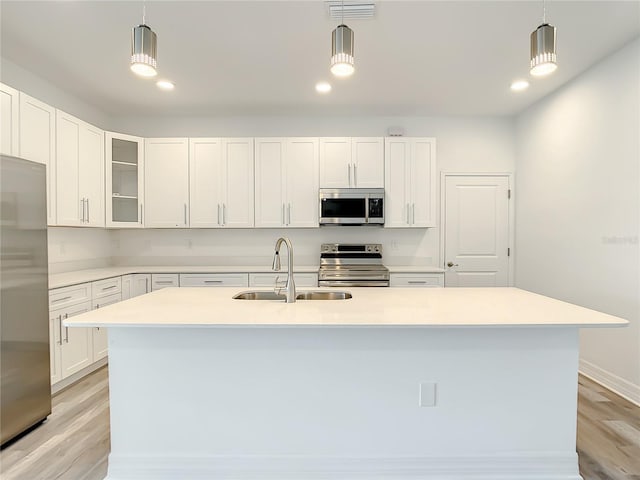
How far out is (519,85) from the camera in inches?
136

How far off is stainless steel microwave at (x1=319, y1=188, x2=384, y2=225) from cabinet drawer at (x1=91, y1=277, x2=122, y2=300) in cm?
225

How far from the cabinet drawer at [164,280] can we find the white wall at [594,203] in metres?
4.01

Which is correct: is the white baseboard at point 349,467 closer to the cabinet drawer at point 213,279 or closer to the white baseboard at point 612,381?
the white baseboard at point 612,381

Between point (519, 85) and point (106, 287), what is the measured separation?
444cm

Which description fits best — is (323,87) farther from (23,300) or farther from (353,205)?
(23,300)

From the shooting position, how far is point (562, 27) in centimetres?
250

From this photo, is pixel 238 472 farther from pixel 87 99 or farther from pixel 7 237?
pixel 87 99

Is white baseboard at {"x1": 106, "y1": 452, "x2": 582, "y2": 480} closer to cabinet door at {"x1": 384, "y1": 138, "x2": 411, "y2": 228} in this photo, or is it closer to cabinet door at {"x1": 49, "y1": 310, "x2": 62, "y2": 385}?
cabinet door at {"x1": 49, "y1": 310, "x2": 62, "y2": 385}

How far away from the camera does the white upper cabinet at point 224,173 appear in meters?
4.16

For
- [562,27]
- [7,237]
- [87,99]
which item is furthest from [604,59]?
[87,99]

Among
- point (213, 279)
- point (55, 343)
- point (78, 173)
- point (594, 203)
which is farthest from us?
point (213, 279)

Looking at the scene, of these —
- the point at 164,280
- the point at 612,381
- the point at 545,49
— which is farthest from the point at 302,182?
the point at 612,381

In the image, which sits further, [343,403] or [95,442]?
[95,442]

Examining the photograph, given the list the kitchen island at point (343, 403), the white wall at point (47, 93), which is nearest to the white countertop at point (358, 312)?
the kitchen island at point (343, 403)
